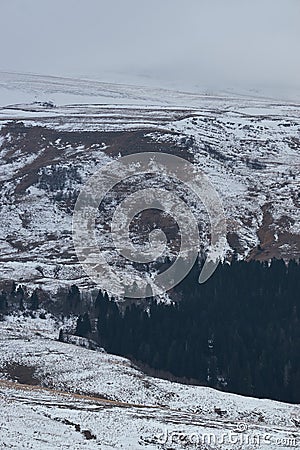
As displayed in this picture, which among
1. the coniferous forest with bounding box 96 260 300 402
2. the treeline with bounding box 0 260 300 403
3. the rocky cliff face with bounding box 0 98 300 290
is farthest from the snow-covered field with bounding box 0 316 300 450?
the rocky cliff face with bounding box 0 98 300 290

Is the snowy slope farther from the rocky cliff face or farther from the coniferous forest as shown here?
the coniferous forest

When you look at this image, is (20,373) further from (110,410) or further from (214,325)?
(214,325)

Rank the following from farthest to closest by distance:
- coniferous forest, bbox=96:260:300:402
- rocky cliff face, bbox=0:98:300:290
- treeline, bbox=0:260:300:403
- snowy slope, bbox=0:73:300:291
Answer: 1. rocky cliff face, bbox=0:98:300:290
2. snowy slope, bbox=0:73:300:291
3. treeline, bbox=0:260:300:403
4. coniferous forest, bbox=96:260:300:402

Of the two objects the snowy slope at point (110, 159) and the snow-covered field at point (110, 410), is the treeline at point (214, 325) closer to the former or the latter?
the snow-covered field at point (110, 410)

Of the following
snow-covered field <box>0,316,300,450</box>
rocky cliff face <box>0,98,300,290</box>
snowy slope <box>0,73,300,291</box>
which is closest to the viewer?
snow-covered field <box>0,316,300,450</box>

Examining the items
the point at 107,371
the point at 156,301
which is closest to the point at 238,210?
the point at 156,301
